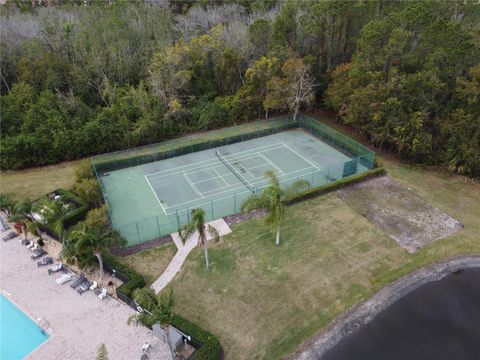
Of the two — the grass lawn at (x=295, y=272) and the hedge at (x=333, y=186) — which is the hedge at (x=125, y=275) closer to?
the grass lawn at (x=295, y=272)

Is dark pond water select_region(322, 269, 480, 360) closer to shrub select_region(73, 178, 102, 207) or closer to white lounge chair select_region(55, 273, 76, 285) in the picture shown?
white lounge chair select_region(55, 273, 76, 285)

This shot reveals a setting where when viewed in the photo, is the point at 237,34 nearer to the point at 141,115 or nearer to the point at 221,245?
the point at 141,115

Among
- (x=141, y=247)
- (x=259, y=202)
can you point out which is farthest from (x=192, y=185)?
(x=259, y=202)

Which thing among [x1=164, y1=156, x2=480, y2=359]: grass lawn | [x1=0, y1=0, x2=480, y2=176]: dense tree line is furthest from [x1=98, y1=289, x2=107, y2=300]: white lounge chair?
[x1=0, y1=0, x2=480, y2=176]: dense tree line

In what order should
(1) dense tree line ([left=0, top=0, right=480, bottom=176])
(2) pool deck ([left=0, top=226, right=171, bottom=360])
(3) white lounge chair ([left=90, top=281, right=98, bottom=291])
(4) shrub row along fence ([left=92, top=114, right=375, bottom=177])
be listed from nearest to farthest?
(2) pool deck ([left=0, top=226, right=171, bottom=360]) → (3) white lounge chair ([left=90, top=281, right=98, bottom=291]) → (1) dense tree line ([left=0, top=0, right=480, bottom=176]) → (4) shrub row along fence ([left=92, top=114, right=375, bottom=177])

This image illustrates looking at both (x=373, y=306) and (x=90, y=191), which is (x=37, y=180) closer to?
(x=90, y=191)

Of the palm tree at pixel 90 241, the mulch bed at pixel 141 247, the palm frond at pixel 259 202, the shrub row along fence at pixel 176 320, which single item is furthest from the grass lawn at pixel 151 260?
the palm frond at pixel 259 202

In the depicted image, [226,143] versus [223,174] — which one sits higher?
[226,143]
